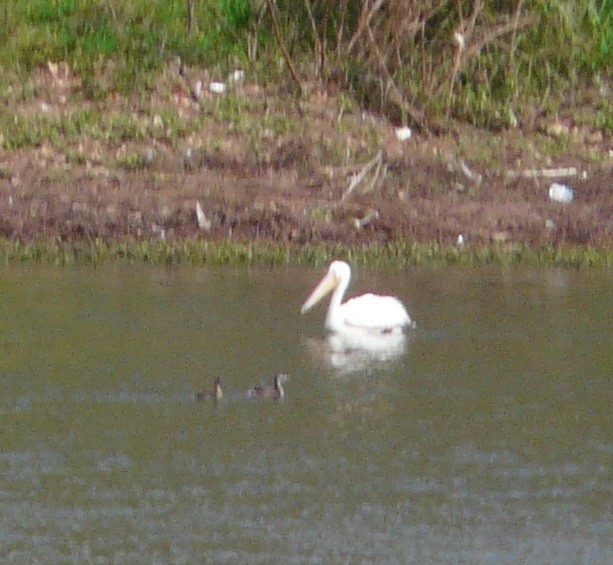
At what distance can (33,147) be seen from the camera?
17562 millimetres

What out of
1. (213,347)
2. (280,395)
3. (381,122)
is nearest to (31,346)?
(213,347)

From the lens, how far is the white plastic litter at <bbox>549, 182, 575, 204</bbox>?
17.0 metres

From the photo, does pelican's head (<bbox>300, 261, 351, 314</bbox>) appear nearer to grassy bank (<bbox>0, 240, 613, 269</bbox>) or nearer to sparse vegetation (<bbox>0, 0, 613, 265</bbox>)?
grassy bank (<bbox>0, 240, 613, 269</bbox>)

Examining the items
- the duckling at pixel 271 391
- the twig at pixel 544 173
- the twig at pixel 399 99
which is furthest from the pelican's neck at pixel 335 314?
the twig at pixel 399 99

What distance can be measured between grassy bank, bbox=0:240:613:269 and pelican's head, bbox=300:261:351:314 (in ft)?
6.18

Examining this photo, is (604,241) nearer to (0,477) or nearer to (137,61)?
(137,61)

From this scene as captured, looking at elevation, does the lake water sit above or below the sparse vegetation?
above

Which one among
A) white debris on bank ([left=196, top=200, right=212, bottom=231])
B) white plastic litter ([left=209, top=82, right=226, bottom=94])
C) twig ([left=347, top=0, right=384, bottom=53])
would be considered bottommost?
white debris on bank ([left=196, top=200, right=212, bottom=231])

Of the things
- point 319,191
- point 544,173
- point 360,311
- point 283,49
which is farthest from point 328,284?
point 283,49

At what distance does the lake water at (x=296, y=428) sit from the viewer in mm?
7023

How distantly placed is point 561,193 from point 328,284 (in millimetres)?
4931

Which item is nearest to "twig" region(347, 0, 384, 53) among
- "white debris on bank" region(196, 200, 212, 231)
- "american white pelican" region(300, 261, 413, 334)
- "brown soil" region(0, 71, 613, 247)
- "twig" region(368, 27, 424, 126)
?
"twig" region(368, 27, 424, 126)

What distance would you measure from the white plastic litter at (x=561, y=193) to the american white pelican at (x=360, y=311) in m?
Result: 4.64

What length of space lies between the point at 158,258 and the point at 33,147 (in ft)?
10.7
